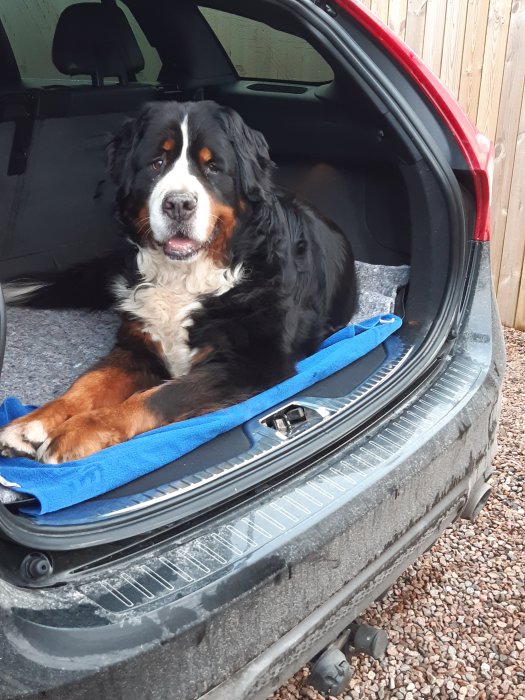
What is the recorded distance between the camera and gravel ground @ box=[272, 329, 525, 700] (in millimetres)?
1948

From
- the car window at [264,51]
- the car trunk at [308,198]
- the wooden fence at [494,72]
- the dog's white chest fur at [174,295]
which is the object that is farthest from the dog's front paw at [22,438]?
the wooden fence at [494,72]

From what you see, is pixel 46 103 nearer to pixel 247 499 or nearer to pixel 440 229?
pixel 440 229

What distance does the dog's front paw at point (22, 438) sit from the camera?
1.79 m

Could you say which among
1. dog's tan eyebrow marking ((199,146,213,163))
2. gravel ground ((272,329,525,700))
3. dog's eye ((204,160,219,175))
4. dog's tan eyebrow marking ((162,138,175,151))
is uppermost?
dog's tan eyebrow marking ((162,138,175,151))

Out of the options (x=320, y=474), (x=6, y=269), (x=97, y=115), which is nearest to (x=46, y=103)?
(x=97, y=115)

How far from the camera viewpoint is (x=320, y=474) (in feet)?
5.24

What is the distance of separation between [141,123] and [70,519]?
4.60 feet

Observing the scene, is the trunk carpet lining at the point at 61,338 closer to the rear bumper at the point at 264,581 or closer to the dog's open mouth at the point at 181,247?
the dog's open mouth at the point at 181,247

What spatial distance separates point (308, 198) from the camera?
11.1ft

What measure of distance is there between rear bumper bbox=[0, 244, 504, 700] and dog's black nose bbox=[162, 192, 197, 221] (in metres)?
0.85

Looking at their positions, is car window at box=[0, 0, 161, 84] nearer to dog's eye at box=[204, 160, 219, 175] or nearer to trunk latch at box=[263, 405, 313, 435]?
dog's eye at box=[204, 160, 219, 175]

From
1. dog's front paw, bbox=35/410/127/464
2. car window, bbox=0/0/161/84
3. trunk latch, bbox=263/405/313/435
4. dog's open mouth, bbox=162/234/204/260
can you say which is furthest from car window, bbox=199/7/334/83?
dog's front paw, bbox=35/410/127/464

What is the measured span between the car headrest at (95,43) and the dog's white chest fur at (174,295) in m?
1.12

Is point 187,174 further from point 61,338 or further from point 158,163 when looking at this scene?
point 61,338
